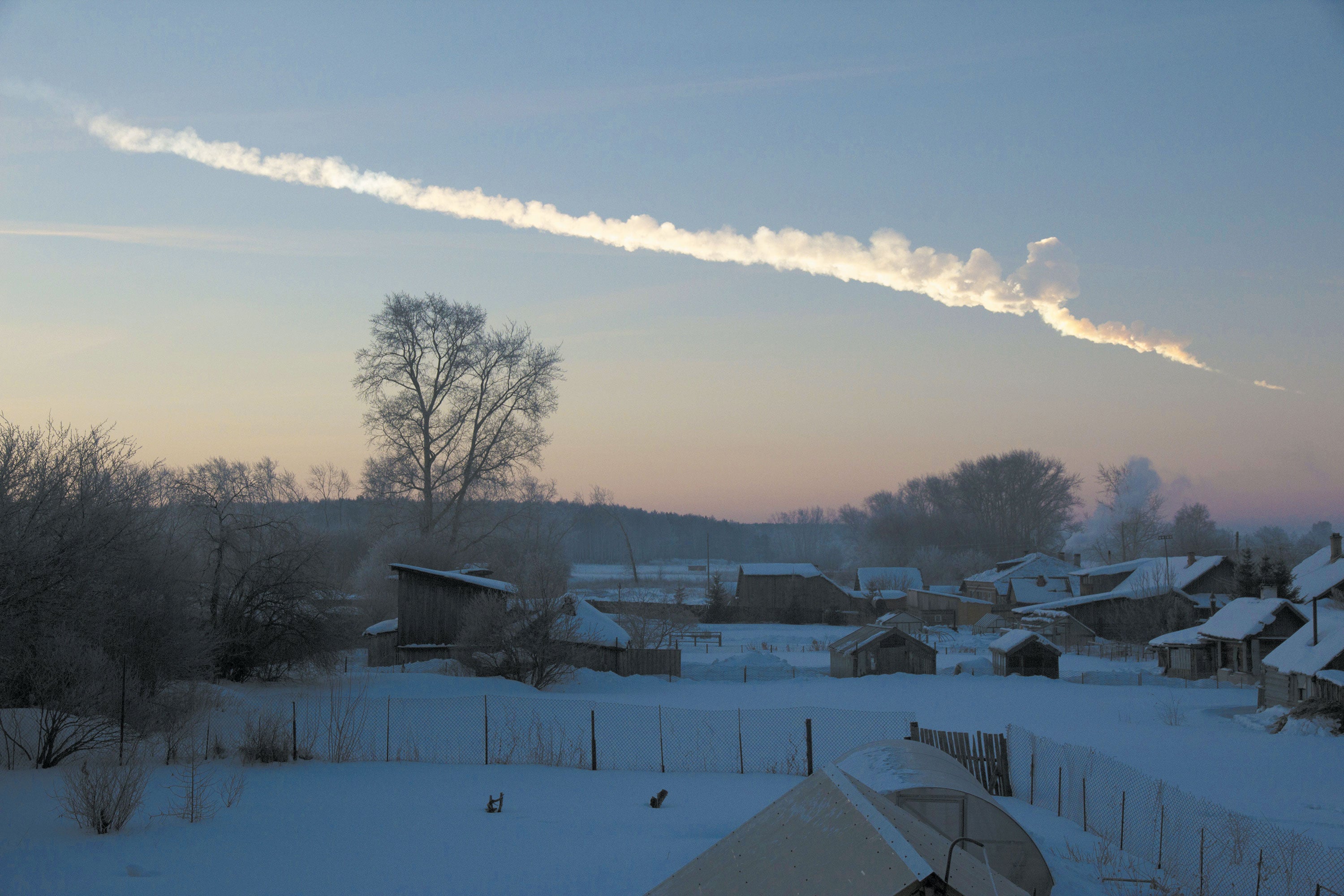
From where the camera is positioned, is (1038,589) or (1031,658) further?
(1038,589)

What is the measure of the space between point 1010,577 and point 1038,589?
2806 millimetres

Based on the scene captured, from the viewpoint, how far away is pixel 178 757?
16.2 meters

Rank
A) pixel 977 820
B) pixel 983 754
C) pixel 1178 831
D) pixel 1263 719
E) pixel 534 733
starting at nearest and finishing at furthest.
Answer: pixel 977 820 < pixel 1178 831 < pixel 983 754 < pixel 534 733 < pixel 1263 719

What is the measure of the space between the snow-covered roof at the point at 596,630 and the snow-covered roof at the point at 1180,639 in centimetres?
2778

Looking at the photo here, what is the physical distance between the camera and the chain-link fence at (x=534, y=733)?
56.8 ft

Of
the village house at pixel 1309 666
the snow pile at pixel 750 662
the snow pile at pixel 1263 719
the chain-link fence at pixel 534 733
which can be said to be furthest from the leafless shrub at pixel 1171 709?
the snow pile at pixel 750 662

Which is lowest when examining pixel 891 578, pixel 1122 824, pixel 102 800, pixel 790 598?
pixel 790 598

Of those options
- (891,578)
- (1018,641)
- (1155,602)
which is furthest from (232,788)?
(891,578)

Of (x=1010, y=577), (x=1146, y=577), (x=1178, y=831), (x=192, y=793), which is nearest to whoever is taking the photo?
(x=1178, y=831)

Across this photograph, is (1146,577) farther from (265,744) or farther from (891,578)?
(265,744)

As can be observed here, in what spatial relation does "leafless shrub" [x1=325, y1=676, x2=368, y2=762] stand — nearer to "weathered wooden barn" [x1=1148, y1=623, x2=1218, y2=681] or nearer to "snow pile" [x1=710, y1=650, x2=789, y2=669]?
"snow pile" [x1=710, y1=650, x2=789, y2=669]

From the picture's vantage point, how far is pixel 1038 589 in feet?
231

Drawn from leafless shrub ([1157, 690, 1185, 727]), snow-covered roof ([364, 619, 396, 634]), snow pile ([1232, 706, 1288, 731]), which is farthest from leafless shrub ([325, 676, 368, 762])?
snow pile ([1232, 706, 1288, 731])

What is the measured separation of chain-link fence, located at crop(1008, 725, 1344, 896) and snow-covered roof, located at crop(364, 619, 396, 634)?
2829 centimetres
